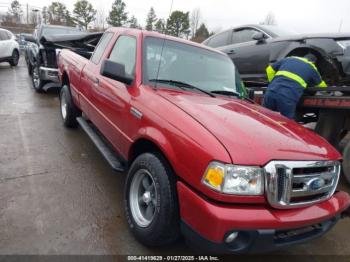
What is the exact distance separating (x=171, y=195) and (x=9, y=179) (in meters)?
2.37

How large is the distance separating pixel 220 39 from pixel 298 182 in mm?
6189

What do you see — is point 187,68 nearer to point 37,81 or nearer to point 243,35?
point 243,35

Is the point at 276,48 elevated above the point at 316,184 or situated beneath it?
elevated above

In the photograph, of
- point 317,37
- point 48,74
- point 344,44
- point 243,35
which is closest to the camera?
point 344,44

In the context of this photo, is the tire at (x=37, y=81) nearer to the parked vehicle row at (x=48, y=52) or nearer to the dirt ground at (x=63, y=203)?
the parked vehicle row at (x=48, y=52)

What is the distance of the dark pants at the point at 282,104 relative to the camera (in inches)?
180

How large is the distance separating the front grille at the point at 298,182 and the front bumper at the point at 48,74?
7.49m

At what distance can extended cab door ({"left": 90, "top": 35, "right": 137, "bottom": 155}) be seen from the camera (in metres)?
3.29

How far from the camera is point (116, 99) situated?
3.47 m

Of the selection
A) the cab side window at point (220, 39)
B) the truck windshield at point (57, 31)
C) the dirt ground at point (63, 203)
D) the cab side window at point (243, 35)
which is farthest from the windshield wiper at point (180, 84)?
the truck windshield at point (57, 31)

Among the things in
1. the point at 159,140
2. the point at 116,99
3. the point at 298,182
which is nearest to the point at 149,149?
the point at 159,140

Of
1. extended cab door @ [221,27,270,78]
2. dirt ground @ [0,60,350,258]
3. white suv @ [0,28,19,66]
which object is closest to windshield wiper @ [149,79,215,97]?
dirt ground @ [0,60,350,258]

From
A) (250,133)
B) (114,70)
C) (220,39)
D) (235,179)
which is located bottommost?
(235,179)

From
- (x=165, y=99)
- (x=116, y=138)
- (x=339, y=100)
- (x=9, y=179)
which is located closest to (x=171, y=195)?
(x=165, y=99)
